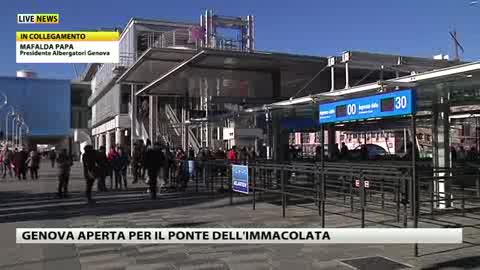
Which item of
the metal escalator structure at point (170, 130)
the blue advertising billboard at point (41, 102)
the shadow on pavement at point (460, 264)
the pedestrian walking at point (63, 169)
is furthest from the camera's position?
the blue advertising billboard at point (41, 102)

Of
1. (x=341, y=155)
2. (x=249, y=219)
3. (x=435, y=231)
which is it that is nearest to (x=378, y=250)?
(x=435, y=231)

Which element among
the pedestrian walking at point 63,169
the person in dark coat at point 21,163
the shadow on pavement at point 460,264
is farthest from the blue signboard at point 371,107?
the person in dark coat at point 21,163

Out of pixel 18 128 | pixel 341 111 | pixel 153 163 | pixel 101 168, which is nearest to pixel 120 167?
pixel 101 168

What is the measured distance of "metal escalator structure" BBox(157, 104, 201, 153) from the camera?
4128 cm

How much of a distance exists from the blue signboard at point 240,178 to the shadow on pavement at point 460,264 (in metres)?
6.26

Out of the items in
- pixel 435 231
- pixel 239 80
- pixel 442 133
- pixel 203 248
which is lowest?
pixel 203 248

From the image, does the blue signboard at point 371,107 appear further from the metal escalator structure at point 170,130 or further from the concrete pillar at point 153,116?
the metal escalator structure at point 170,130

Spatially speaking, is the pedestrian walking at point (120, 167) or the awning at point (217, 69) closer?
the awning at point (217, 69)

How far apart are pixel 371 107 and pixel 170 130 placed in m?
35.5

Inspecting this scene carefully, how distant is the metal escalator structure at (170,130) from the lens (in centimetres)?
4128

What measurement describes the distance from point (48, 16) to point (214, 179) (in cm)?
1134

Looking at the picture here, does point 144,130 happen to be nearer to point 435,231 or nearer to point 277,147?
point 277,147

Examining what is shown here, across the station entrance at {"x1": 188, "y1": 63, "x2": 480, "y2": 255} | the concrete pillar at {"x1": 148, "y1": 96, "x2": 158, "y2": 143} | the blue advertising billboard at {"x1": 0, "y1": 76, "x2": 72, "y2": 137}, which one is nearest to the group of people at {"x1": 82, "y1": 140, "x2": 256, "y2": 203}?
the station entrance at {"x1": 188, "y1": 63, "x2": 480, "y2": 255}

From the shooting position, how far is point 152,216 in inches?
505
